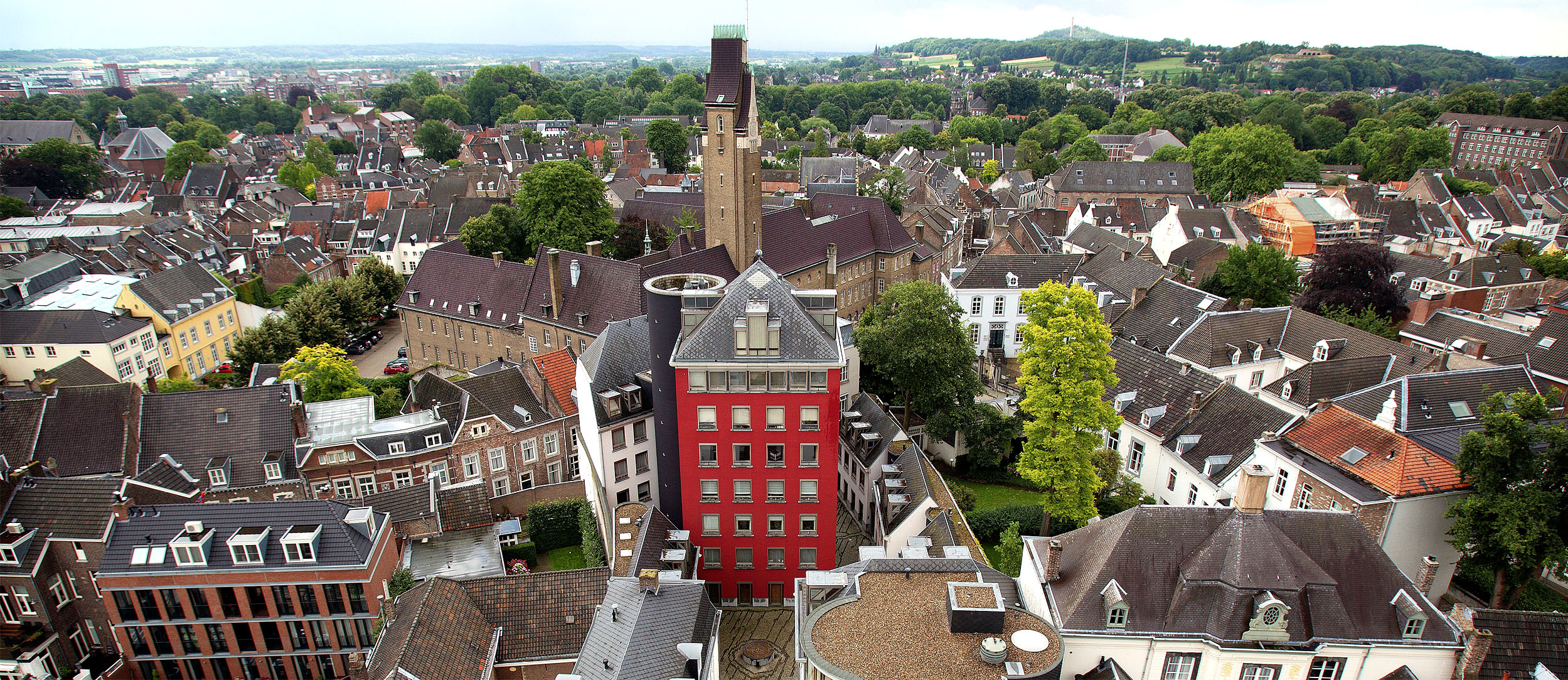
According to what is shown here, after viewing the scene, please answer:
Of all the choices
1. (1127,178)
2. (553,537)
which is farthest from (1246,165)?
(553,537)

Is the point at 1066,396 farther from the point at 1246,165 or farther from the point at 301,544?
the point at 1246,165

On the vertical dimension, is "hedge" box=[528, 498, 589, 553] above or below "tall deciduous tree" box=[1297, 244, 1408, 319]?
below

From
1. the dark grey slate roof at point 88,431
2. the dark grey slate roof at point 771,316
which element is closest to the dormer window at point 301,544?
the dark grey slate roof at point 88,431

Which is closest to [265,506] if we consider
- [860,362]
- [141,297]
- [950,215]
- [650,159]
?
[860,362]

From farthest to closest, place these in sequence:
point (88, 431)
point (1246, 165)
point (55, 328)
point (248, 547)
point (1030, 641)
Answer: point (1246, 165), point (55, 328), point (88, 431), point (248, 547), point (1030, 641)

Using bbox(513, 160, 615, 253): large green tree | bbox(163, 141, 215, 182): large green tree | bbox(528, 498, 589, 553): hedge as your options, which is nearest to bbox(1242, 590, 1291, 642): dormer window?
bbox(528, 498, 589, 553): hedge

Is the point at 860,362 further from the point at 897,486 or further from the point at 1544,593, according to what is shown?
the point at 1544,593

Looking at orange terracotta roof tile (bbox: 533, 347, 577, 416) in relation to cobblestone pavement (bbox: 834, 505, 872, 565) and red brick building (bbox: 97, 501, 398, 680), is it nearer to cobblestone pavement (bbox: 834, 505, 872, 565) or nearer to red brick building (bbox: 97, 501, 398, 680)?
red brick building (bbox: 97, 501, 398, 680)
